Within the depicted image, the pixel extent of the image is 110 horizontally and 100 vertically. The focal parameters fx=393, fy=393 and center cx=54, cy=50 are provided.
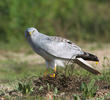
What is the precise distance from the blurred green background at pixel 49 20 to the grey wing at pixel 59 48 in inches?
269

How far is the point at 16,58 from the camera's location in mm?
11797

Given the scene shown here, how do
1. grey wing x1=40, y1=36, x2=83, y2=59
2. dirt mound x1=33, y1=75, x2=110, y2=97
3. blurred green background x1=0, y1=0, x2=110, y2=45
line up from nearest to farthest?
dirt mound x1=33, y1=75, x2=110, y2=97, grey wing x1=40, y1=36, x2=83, y2=59, blurred green background x1=0, y1=0, x2=110, y2=45

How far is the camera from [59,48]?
636cm

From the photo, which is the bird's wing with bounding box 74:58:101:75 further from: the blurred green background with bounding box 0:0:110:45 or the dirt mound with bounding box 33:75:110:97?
the blurred green background with bounding box 0:0:110:45

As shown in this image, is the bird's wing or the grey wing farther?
the bird's wing

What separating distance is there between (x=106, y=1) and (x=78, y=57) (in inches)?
566

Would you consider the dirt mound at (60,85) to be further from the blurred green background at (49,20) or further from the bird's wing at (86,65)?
the blurred green background at (49,20)

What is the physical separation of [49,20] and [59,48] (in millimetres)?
8281

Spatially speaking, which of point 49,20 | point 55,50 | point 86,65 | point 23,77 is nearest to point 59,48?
point 55,50

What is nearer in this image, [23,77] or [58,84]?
[58,84]

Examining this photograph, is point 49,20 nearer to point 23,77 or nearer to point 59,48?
point 23,77

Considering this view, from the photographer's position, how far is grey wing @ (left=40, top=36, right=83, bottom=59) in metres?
6.20

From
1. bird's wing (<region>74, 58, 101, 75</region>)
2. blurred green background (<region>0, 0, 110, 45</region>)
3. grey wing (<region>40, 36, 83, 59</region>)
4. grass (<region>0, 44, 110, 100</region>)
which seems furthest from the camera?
blurred green background (<region>0, 0, 110, 45</region>)

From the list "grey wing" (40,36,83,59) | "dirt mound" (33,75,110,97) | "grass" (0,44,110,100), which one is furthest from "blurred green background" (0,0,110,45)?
"dirt mound" (33,75,110,97)
